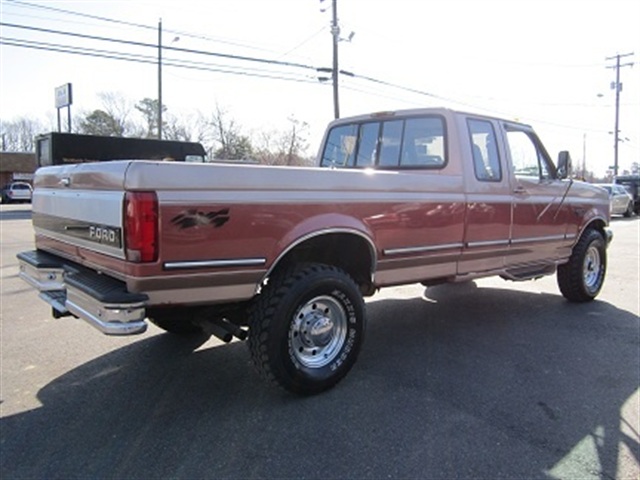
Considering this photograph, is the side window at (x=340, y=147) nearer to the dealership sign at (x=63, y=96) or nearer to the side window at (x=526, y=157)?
the side window at (x=526, y=157)

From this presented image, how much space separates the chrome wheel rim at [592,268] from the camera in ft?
21.9

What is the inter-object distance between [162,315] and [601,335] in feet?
14.2

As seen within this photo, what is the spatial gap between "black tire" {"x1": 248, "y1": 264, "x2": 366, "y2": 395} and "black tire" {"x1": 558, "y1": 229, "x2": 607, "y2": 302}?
379 cm

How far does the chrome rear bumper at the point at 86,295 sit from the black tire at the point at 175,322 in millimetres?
405

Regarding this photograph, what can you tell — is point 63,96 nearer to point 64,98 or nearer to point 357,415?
point 64,98

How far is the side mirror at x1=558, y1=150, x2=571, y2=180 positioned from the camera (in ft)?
19.1

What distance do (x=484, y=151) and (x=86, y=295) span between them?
3.88 metres

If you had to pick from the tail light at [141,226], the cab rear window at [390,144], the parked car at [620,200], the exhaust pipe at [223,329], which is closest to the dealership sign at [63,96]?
the parked car at [620,200]

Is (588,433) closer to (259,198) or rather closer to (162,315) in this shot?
(259,198)

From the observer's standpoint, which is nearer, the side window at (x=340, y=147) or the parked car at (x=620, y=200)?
the side window at (x=340, y=147)

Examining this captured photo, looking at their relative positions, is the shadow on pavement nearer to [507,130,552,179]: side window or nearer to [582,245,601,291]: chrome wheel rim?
[582,245,601,291]: chrome wheel rim

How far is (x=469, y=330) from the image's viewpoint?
17.5 feet

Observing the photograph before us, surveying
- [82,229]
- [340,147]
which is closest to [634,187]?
[340,147]

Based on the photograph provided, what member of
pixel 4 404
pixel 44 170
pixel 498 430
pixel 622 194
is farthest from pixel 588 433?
pixel 622 194
